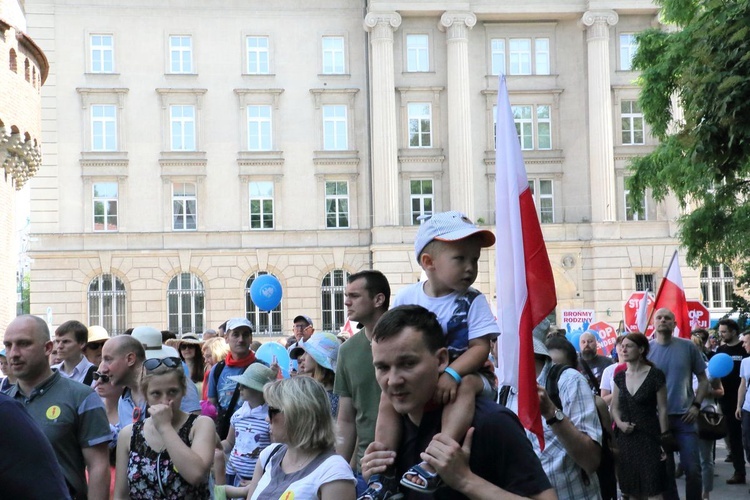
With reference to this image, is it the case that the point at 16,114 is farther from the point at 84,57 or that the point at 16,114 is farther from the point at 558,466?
the point at 558,466

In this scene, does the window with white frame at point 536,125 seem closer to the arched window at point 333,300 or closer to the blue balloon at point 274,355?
the arched window at point 333,300

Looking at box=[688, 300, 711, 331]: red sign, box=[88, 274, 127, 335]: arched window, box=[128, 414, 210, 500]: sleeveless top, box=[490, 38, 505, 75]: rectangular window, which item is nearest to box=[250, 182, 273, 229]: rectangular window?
box=[88, 274, 127, 335]: arched window

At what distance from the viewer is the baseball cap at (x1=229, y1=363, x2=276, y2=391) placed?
7.91m

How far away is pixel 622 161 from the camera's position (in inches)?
1866

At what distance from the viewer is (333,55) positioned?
46.9 meters

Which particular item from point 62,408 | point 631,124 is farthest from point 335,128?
point 62,408

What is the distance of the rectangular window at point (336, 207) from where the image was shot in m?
46.6

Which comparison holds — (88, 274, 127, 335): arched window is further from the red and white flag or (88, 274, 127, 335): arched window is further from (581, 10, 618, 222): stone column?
the red and white flag

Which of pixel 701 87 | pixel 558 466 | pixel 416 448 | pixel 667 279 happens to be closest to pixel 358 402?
pixel 558 466

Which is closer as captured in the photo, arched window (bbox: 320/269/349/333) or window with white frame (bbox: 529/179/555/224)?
arched window (bbox: 320/269/349/333)

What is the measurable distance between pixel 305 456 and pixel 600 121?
43035mm

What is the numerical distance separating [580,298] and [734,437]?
3116 centimetres

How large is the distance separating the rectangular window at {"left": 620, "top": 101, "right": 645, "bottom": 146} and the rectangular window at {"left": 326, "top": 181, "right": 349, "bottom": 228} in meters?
12.1

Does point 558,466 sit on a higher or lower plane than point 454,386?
lower
